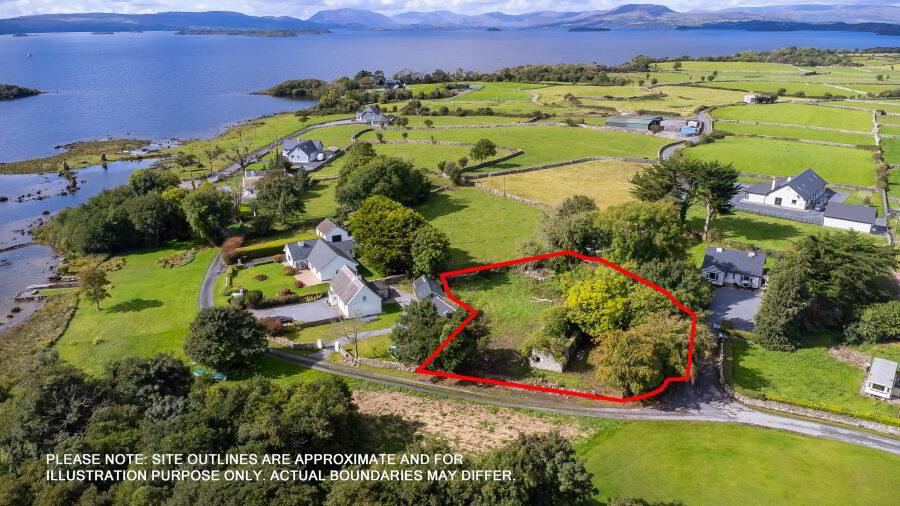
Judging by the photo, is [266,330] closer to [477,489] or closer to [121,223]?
[477,489]

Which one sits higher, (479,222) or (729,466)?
(479,222)

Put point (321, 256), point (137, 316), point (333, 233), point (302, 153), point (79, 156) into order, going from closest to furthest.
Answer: point (137, 316)
point (321, 256)
point (333, 233)
point (302, 153)
point (79, 156)

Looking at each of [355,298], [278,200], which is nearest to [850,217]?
[355,298]

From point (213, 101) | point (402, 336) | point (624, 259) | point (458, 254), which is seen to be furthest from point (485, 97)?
point (402, 336)

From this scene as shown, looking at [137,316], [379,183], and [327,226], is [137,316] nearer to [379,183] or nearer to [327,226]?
[327,226]

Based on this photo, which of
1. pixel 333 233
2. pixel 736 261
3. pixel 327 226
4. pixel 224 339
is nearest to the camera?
pixel 224 339

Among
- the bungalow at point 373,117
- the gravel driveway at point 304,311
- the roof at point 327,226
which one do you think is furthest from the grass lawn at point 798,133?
the gravel driveway at point 304,311

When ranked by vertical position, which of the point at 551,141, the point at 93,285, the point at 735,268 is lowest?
the point at 93,285

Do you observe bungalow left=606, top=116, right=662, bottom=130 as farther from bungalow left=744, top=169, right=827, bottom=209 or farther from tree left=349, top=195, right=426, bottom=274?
tree left=349, top=195, right=426, bottom=274
